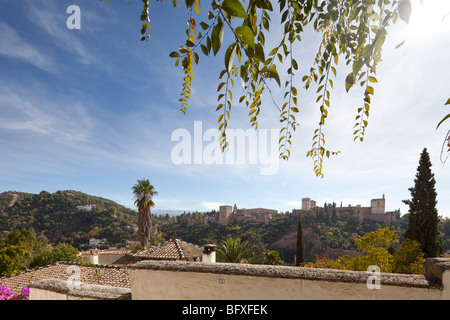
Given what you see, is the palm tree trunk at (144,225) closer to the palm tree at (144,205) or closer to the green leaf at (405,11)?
the palm tree at (144,205)

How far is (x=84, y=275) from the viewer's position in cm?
1250

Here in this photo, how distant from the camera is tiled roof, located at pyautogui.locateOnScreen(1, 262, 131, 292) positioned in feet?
36.9

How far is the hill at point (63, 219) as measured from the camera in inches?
1938

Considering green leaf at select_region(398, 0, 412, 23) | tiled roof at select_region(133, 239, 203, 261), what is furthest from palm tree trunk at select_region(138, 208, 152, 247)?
green leaf at select_region(398, 0, 412, 23)

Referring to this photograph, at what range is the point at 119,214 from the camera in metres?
61.9

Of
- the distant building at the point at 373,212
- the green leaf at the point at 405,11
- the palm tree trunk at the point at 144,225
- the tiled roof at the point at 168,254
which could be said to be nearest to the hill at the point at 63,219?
the palm tree trunk at the point at 144,225

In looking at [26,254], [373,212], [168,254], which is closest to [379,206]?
[373,212]

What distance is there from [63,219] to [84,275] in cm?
5012

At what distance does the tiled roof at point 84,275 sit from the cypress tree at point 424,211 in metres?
18.7

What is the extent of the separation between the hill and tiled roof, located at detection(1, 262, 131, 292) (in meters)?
41.4

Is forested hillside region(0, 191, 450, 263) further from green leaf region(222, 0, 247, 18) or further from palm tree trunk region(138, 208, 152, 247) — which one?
green leaf region(222, 0, 247, 18)

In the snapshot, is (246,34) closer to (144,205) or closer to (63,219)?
(144,205)
